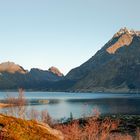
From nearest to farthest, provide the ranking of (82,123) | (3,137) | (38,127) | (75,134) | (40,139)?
(3,137), (40,139), (38,127), (75,134), (82,123)

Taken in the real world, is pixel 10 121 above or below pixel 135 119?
above

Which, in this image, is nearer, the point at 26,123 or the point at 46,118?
the point at 26,123

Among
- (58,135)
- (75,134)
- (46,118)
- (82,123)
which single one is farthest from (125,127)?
(58,135)

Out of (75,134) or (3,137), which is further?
(75,134)

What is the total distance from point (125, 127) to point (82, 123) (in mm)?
15112

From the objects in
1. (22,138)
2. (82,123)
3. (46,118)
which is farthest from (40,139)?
(82,123)

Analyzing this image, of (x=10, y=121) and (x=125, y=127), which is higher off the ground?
(x=10, y=121)

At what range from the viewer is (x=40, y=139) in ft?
47.2

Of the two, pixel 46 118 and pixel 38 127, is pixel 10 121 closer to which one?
pixel 38 127

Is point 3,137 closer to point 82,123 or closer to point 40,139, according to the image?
point 40,139

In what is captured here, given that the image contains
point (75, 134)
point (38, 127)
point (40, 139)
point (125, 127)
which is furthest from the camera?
point (125, 127)

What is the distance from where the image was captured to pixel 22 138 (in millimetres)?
13836

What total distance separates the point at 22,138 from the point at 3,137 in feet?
2.84

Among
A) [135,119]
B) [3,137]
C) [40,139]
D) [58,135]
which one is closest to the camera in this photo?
[3,137]
